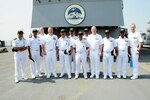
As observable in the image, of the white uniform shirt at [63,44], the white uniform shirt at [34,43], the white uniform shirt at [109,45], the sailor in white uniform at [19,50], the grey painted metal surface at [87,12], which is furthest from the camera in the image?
the grey painted metal surface at [87,12]

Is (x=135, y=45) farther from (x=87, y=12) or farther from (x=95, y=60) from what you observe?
(x=87, y=12)

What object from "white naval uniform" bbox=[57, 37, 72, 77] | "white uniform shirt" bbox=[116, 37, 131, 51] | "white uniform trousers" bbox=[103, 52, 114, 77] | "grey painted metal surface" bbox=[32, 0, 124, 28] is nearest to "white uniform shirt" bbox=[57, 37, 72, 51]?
"white naval uniform" bbox=[57, 37, 72, 77]

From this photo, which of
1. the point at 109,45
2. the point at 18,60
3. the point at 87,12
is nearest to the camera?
the point at 18,60

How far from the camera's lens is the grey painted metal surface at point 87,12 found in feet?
56.3

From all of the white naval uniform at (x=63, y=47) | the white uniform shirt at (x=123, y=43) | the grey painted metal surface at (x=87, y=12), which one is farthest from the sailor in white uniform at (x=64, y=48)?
the grey painted metal surface at (x=87, y=12)

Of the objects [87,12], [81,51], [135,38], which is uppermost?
[87,12]

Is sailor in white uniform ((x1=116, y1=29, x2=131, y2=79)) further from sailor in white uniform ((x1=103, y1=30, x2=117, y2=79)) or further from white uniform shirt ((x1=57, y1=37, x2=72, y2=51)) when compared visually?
white uniform shirt ((x1=57, y1=37, x2=72, y2=51))

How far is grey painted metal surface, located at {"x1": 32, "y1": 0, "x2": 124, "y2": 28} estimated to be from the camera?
17.2 m

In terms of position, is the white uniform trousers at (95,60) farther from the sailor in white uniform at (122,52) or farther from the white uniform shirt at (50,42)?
the white uniform shirt at (50,42)

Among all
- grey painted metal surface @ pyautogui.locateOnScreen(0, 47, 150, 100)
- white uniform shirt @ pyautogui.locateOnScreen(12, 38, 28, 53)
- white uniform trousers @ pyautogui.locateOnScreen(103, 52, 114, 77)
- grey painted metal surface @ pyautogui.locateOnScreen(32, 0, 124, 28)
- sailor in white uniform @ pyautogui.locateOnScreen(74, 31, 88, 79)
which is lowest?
grey painted metal surface @ pyautogui.locateOnScreen(0, 47, 150, 100)

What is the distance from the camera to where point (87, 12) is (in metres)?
17.6

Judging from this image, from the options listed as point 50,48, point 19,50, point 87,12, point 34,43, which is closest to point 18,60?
point 19,50

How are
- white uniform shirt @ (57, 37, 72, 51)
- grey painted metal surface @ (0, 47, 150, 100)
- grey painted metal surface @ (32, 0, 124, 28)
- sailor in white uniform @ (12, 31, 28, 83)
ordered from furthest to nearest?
1. grey painted metal surface @ (32, 0, 124, 28)
2. white uniform shirt @ (57, 37, 72, 51)
3. sailor in white uniform @ (12, 31, 28, 83)
4. grey painted metal surface @ (0, 47, 150, 100)

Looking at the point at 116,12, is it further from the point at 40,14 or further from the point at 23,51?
the point at 23,51
